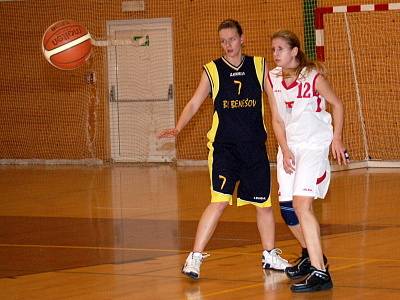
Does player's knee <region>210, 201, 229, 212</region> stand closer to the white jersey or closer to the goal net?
the white jersey

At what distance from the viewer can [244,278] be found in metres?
7.41

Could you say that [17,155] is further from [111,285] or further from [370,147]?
[111,285]

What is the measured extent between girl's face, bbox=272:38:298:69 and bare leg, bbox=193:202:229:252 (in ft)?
3.98

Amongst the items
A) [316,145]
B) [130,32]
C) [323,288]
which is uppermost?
[130,32]

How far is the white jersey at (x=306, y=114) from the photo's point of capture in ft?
23.3

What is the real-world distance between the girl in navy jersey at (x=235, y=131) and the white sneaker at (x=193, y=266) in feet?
0.61

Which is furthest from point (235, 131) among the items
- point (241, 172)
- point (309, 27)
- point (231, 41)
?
point (309, 27)

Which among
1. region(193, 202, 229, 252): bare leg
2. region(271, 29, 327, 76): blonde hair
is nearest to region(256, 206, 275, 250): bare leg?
region(193, 202, 229, 252): bare leg

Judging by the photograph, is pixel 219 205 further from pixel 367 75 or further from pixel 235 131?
pixel 367 75

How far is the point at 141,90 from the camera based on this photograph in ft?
66.5

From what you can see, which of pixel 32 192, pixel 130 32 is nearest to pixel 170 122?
pixel 130 32

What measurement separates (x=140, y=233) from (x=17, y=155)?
38.9ft

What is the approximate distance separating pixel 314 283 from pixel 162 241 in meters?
3.07

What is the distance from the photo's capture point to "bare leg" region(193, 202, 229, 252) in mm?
7574
